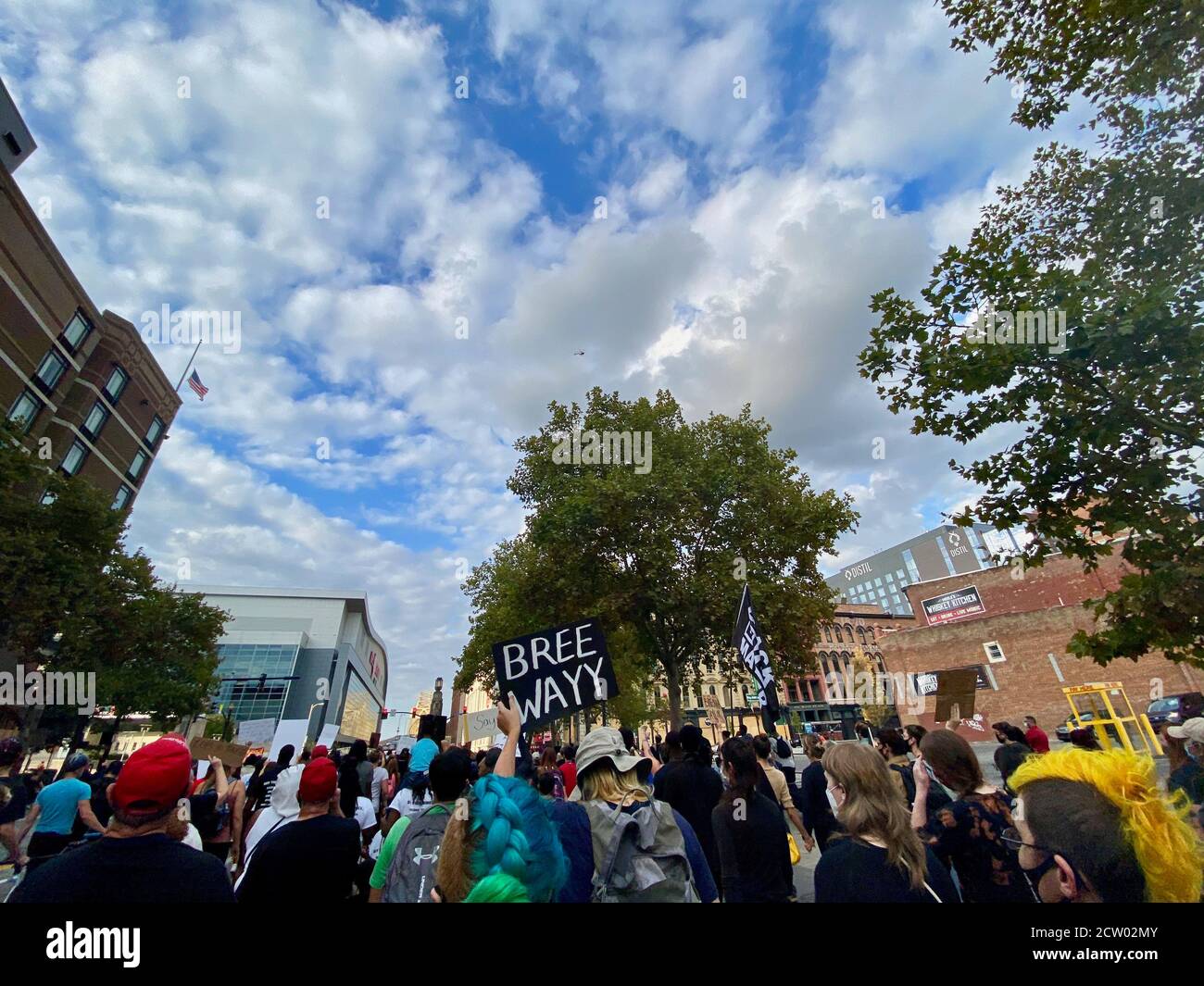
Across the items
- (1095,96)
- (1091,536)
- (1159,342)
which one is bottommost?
(1091,536)

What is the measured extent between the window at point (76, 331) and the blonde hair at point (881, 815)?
156 ft

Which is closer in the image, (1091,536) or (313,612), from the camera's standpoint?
(1091,536)

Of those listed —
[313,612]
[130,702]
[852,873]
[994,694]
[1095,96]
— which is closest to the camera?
[852,873]

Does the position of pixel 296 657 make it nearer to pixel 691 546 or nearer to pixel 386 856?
pixel 691 546

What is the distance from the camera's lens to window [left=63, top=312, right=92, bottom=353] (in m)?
33.1

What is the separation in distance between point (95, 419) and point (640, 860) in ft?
159

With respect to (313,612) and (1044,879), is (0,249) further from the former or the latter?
(313,612)

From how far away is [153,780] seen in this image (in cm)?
213

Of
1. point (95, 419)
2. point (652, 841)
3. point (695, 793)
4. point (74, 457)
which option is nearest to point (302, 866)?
point (652, 841)

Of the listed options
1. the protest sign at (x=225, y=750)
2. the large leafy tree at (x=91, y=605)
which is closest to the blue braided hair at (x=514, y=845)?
the protest sign at (x=225, y=750)
